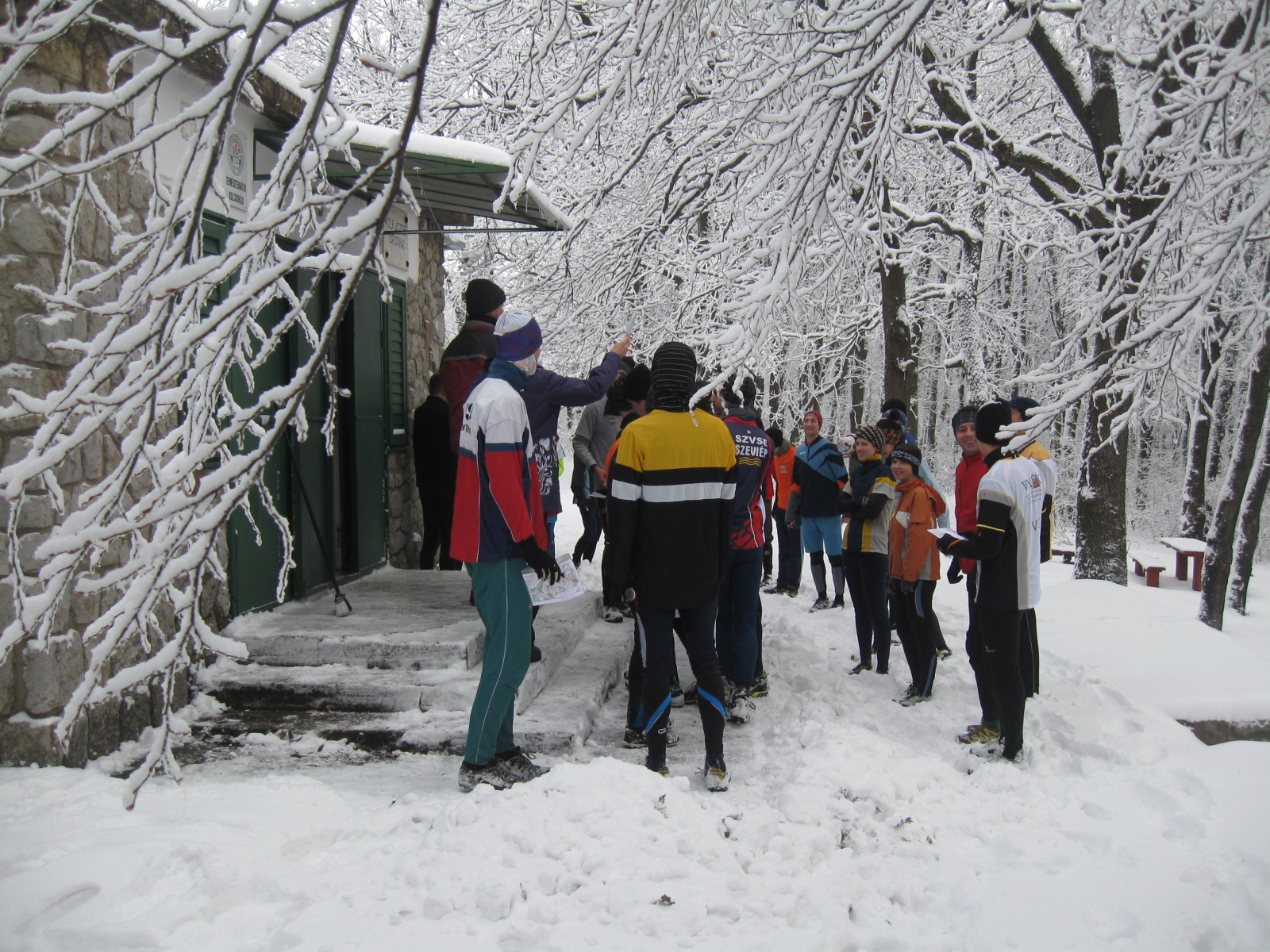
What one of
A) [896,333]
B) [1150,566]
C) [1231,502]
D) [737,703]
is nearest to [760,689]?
[737,703]

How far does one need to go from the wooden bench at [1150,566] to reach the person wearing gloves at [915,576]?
270 inches

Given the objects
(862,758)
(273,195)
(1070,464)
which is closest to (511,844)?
(862,758)

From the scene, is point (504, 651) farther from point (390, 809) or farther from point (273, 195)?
point (273, 195)

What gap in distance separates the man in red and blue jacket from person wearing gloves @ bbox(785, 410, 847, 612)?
8.05 ft

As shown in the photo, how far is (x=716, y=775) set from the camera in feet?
13.0

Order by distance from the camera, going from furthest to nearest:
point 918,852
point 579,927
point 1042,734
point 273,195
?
point 1042,734 → point 918,852 → point 579,927 → point 273,195

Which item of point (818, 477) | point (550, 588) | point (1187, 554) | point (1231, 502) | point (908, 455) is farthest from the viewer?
point (1187, 554)

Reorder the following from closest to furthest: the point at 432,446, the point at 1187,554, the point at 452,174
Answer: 1. the point at 452,174
2. the point at 432,446
3. the point at 1187,554

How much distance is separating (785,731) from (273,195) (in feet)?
12.5

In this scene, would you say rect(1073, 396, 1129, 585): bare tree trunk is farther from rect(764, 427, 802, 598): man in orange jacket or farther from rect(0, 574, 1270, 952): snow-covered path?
rect(0, 574, 1270, 952): snow-covered path

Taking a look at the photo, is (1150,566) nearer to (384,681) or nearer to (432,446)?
(432,446)

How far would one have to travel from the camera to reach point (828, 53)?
3.06 metres

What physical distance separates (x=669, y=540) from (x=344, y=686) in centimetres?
194

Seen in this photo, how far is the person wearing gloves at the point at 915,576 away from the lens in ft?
→ 17.6
